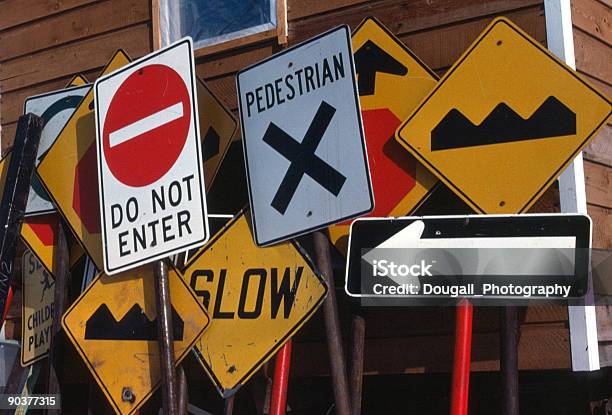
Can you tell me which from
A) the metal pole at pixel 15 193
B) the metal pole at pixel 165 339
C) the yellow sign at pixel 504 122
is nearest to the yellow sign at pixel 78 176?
the metal pole at pixel 15 193

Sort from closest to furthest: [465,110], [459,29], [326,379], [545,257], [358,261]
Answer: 1. [545,257]
2. [358,261]
3. [465,110]
4. [459,29]
5. [326,379]

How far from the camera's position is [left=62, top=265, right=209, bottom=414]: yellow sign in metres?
4.17

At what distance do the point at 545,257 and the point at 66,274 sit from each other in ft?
8.99

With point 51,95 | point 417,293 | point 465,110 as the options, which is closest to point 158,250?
point 417,293

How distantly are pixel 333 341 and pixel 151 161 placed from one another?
1.12m

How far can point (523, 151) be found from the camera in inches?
162

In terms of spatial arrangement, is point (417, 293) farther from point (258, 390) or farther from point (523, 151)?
point (258, 390)

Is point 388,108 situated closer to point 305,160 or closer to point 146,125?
point 305,160

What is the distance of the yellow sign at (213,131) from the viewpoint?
5391mm

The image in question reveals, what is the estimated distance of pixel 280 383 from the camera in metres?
4.22

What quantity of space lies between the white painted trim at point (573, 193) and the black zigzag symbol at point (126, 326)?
1898 mm

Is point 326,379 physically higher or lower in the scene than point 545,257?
lower

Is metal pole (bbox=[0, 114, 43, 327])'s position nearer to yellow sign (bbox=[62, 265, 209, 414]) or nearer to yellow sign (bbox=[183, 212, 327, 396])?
yellow sign (bbox=[62, 265, 209, 414])

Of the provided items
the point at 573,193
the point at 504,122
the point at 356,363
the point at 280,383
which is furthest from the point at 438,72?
the point at 280,383
